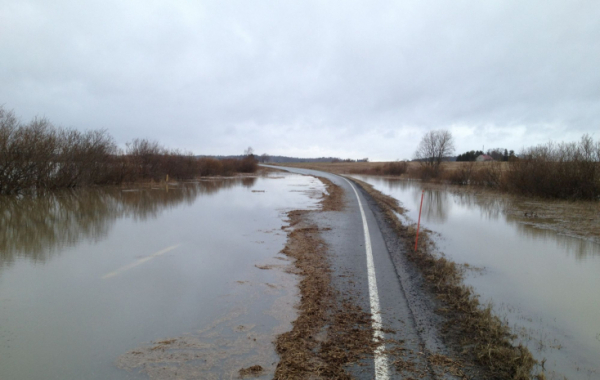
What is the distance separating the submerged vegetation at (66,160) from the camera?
21734mm

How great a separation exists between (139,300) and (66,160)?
82.7 feet

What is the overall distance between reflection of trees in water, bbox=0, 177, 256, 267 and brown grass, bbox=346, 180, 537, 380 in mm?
8573

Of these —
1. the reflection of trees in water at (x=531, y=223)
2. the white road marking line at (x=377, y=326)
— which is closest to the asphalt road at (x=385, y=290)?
the white road marking line at (x=377, y=326)

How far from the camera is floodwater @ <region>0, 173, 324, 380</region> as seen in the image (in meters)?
4.15

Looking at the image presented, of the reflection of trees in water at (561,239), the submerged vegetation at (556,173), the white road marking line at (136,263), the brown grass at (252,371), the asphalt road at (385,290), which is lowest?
the brown grass at (252,371)

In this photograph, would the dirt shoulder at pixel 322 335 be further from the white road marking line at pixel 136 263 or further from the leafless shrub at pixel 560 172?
the leafless shrub at pixel 560 172

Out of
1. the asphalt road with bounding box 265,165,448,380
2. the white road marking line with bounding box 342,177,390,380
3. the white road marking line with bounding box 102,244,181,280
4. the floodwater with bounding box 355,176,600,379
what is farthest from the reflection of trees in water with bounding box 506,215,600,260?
the white road marking line with bounding box 102,244,181,280

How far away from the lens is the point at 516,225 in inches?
561

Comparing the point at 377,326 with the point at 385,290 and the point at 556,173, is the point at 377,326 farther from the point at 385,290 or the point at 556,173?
the point at 556,173

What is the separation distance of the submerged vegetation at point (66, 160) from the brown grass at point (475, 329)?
24.5 meters

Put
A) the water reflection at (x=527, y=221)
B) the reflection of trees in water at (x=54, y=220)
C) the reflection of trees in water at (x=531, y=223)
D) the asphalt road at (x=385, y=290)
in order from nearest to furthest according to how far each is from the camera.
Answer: the asphalt road at (x=385, y=290) → the reflection of trees in water at (x=54, y=220) → the reflection of trees in water at (x=531, y=223) → the water reflection at (x=527, y=221)

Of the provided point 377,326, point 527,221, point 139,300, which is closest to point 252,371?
point 377,326

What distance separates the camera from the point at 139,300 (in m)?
5.95

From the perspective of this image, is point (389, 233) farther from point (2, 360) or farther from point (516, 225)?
point (2, 360)
